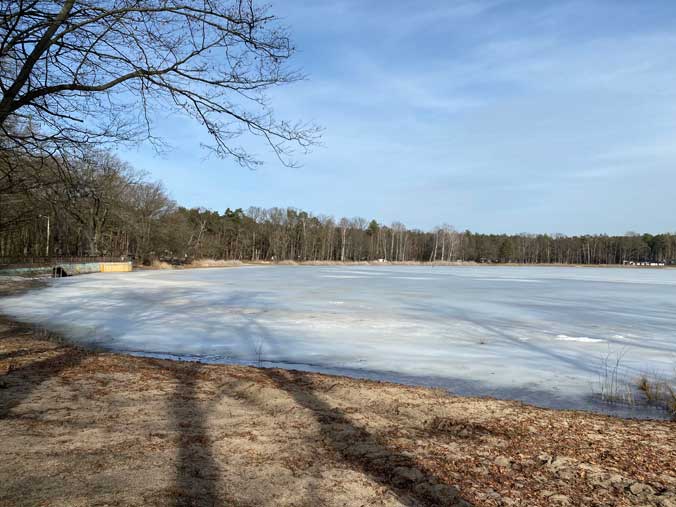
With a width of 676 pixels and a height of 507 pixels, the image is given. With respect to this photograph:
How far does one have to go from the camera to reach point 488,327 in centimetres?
1105

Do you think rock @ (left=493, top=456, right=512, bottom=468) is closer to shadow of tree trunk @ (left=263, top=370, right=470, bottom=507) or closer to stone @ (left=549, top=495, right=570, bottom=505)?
stone @ (left=549, top=495, right=570, bottom=505)

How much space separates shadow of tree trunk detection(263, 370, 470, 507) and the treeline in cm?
431

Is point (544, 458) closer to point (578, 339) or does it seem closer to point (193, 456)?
point (193, 456)

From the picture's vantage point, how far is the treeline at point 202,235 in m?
7.21

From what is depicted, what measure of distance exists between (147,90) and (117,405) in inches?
126

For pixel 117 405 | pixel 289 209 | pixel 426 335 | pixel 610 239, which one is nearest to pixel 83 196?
pixel 117 405

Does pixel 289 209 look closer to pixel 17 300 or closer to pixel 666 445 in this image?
pixel 17 300

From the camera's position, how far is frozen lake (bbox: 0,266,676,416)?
6887 millimetres

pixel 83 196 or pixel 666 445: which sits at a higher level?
pixel 83 196

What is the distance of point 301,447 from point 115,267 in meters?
36.9

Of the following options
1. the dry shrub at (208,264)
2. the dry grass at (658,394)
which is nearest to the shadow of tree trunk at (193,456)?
the dry grass at (658,394)

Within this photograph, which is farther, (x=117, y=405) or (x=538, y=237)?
(x=538, y=237)

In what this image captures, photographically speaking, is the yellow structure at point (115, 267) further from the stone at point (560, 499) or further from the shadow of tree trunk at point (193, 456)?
the stone at point (560, 499)

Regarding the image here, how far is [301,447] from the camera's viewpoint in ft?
12.4
